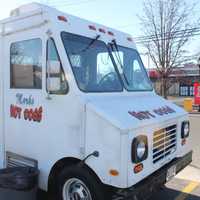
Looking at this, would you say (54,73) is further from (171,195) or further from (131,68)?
(171,195)

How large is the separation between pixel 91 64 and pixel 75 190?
1.72 meters

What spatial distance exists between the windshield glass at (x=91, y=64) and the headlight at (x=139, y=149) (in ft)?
3.06

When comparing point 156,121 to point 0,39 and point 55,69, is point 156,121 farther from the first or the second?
point 0,39

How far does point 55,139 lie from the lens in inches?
151

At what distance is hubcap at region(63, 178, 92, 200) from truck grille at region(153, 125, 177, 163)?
95cm

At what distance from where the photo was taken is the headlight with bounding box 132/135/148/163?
3234 mm

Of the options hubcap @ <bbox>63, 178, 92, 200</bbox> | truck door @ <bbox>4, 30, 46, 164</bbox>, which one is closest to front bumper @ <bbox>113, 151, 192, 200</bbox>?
hubcap @ <bbox>63, 178, 92, 200</bbox>

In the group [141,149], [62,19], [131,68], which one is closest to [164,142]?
[141,149]

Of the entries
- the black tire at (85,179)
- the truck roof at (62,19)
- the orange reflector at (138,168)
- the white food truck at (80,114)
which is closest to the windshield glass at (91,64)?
the white food truck at (80,114)

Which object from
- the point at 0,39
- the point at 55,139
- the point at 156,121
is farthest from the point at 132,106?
the point at 0,39

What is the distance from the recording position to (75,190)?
145 inches

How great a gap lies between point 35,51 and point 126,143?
6.22ft

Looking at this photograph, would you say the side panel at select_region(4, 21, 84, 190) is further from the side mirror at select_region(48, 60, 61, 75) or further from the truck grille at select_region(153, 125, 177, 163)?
the truck grille at select_region(153, 125, 177, 163)

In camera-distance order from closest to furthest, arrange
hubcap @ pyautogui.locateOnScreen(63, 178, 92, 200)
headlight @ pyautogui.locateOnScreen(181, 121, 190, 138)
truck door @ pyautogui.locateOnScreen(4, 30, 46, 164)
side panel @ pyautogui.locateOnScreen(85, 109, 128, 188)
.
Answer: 1. side panel @ pyautogui.locateOnScreen(85, 109, 128, 188)
2. hubcap @ pyautogui.locateOnScreen(63, 178, 92, 200)
3. truck door @ pyautogui.locateOnScreen(4, 30, 46, 164)
4. headlight @ pyautogui.locateOnScreen(181, 121, 190, 138)
